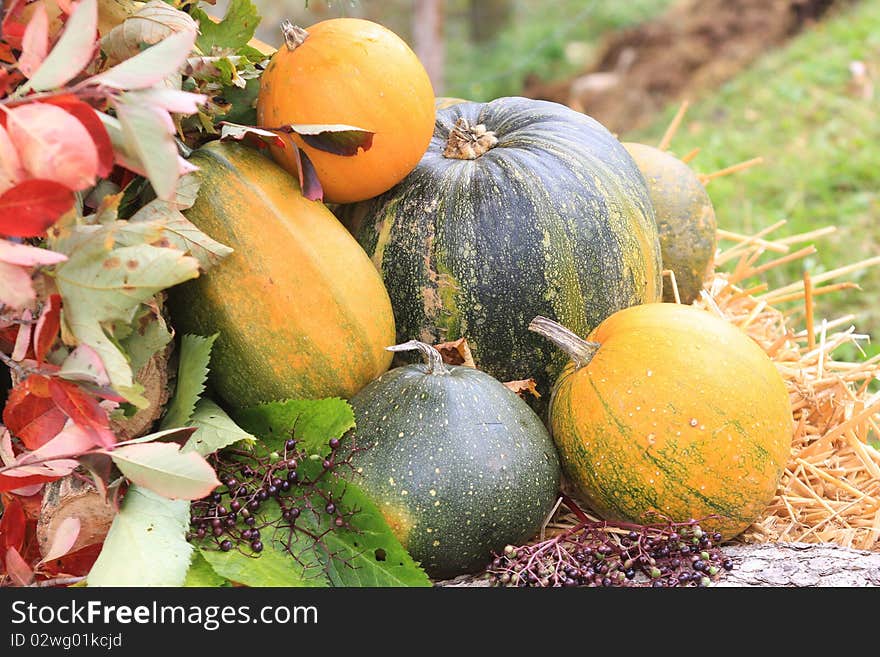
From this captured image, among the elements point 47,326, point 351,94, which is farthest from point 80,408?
point 351,94

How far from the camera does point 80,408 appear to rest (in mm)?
1477

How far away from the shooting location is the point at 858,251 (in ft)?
13.1

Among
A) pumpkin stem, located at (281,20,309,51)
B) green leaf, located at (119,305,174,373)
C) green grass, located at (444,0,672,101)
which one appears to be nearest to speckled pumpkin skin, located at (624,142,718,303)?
pumpkin stem, located at (281,20,309,51)

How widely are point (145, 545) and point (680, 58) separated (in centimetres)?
629

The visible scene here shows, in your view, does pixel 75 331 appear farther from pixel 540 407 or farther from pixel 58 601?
pixel 540 407

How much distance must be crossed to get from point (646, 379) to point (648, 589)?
0.43 meters

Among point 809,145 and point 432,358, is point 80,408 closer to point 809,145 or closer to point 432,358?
point 432,358

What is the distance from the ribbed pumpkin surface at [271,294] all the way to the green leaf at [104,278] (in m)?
0.36

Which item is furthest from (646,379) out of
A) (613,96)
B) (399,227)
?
(613,96)

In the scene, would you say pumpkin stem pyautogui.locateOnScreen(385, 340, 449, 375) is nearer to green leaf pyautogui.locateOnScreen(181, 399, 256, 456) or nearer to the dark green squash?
the dark green squash

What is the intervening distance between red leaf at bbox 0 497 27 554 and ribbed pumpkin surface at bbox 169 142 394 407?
44 cm

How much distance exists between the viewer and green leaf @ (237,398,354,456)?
5.77 feet

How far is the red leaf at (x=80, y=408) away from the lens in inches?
58.1

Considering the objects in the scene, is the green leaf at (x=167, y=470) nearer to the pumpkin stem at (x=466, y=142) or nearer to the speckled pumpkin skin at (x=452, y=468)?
the speckled pumpkin skin at (x=452, y=468)
